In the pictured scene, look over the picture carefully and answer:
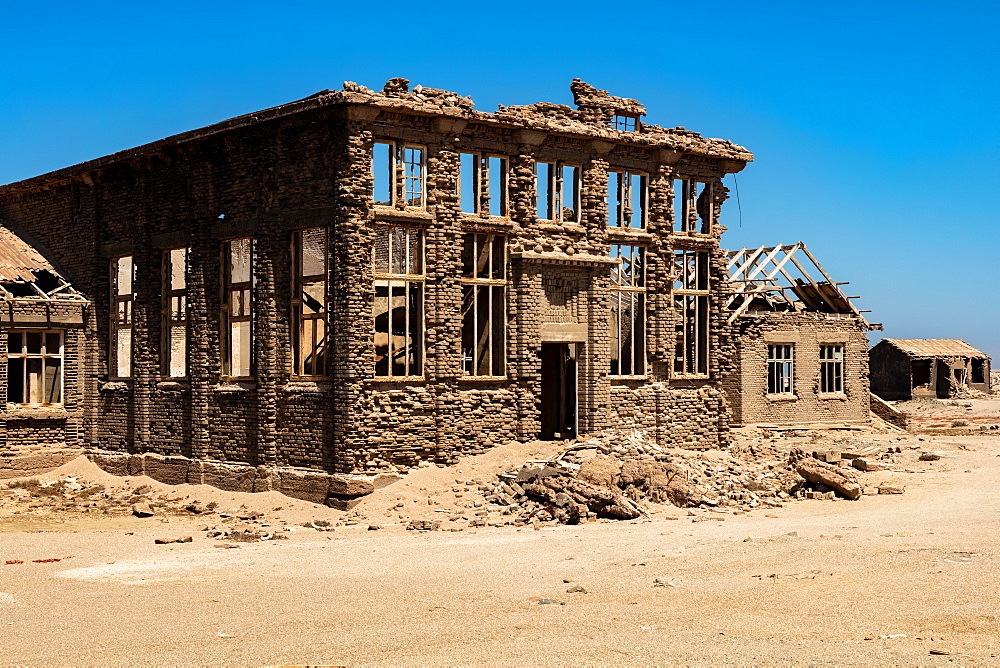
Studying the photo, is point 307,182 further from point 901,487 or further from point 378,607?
point 901,487

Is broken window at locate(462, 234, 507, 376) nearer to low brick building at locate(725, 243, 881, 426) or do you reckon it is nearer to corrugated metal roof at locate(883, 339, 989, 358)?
low brick building at locate(725, 243, 881, 426)

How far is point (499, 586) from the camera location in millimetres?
13336

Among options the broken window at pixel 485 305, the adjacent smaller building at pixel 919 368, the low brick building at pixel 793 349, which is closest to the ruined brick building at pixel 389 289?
the broken window at pixel 485 305

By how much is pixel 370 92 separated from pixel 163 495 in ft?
30.0

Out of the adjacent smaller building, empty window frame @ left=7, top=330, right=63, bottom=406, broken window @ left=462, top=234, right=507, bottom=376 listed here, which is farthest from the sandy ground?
the adjacent smaller building

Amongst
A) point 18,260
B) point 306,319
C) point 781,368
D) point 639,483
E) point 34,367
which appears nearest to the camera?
point 639,483

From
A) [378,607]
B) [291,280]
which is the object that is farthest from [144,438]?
[378,607]

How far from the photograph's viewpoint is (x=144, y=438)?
84.2 feet

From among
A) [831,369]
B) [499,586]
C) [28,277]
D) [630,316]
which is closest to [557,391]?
[630,316]

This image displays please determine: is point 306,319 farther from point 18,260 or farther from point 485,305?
point 18,260

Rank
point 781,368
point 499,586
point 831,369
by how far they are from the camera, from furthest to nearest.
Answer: point 831,369 → point 781,368 → point 499,586

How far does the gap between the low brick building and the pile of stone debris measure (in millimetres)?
11970

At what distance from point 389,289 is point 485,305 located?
8.18 feet

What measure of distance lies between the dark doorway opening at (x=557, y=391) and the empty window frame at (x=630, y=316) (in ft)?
3.18
